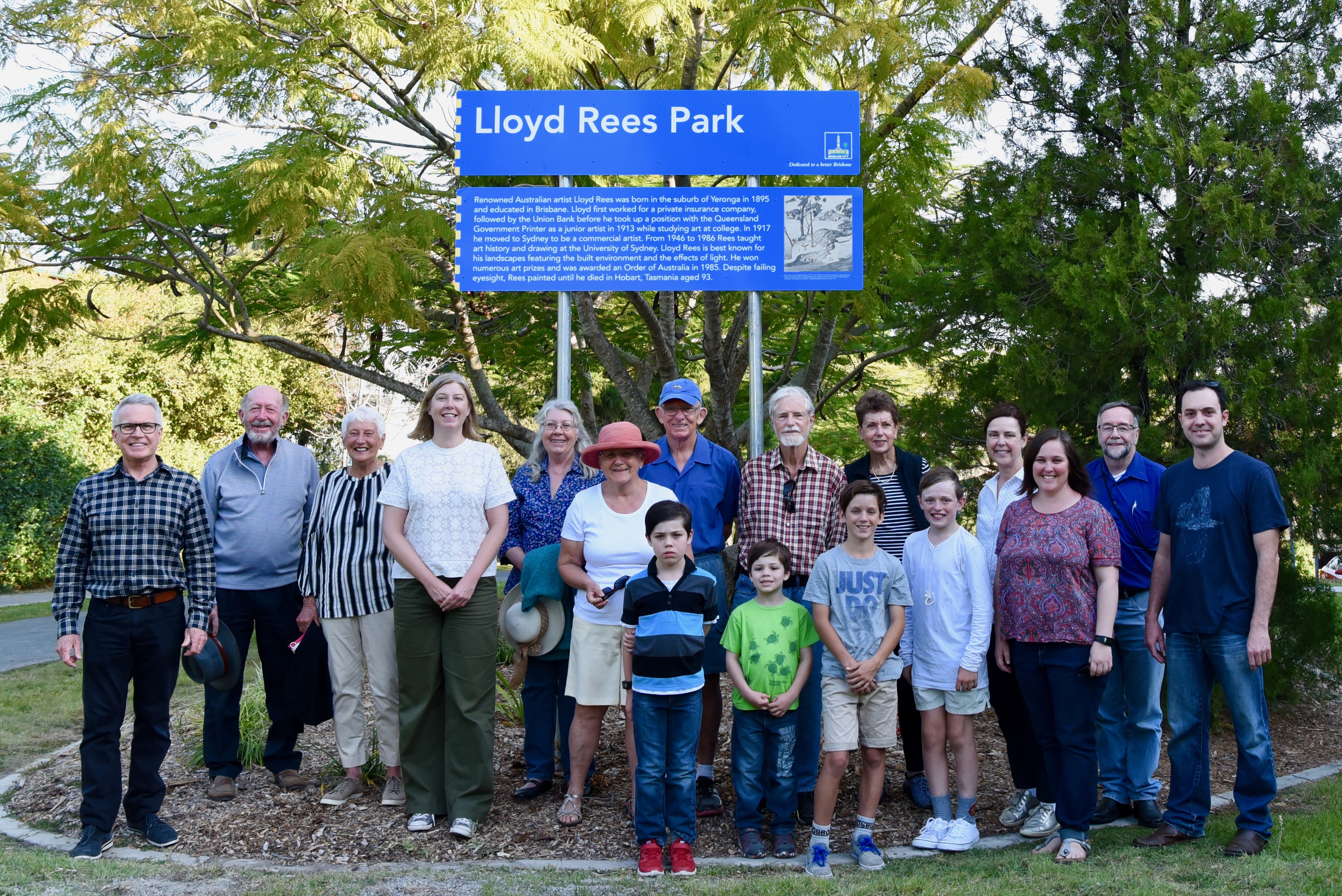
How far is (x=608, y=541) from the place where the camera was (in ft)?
16.1

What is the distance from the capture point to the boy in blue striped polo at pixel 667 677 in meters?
4.44

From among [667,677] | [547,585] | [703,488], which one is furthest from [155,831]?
[703,488]

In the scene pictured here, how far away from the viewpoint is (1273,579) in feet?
14.2

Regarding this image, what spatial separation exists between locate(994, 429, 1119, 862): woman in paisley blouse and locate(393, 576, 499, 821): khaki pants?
2.42m

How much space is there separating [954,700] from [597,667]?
1.65 metres

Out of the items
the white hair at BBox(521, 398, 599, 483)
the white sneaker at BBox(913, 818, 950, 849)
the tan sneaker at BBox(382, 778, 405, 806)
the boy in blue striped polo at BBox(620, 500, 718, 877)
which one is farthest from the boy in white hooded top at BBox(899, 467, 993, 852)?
the tan sneaker at BBox(382, 778, 405, 806)

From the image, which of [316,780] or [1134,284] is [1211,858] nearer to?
[1134,284]

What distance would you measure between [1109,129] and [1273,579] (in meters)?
3.76

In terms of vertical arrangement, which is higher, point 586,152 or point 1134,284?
point 586,152

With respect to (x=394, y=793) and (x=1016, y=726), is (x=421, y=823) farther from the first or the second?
(x=1016, y=726)

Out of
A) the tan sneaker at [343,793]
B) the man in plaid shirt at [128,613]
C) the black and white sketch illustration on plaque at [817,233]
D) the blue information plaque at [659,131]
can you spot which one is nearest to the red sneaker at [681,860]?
the tan sneaker at [343,793]

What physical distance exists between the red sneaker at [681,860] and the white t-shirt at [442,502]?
5.10 feet

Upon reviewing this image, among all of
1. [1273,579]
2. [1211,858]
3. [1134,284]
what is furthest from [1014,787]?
[1134,284]

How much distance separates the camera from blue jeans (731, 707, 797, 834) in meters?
4.58
